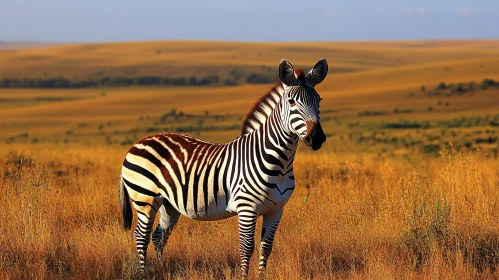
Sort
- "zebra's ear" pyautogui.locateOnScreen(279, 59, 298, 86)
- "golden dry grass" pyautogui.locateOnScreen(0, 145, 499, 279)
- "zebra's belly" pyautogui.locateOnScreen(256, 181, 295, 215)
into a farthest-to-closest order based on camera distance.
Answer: "golden dry grass" pyautogui.locateOnScreen(0, 145, 499, 279), "zebra's belly" pyautogui.locateOnScreen(256, 181, 295, 215), "zebra's ear" pyautogui.locateOnScreen(279, 59, 298, 86)

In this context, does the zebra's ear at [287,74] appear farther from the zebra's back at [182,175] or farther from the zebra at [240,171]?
the zebra's back at [182,175]

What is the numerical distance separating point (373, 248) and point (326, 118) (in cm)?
3780

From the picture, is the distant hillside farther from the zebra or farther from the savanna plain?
the zebra

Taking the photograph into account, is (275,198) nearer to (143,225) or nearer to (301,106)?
(301,106)

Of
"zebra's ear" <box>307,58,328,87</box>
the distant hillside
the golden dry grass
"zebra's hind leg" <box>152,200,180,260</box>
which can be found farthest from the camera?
the distant hillside

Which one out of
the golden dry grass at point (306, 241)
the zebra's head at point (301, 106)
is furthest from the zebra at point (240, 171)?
the golden dry grass at point (306, 241)

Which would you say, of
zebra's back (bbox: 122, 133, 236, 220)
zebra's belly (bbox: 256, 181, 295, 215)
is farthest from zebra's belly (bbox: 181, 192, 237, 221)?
zebra's belly (bbox: 256, 181, 295, 215)

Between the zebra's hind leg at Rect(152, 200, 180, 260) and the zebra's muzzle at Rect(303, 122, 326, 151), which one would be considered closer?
the zebra's muzzle at Rect(303, 122, 326, 151)

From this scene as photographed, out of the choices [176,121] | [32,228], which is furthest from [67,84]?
[32,228]

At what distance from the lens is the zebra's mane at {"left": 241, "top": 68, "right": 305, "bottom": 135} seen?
6.58 meters

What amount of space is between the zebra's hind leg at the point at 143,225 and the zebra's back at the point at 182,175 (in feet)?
0.09

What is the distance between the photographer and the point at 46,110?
58375 mm

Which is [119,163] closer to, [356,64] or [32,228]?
[32,228]

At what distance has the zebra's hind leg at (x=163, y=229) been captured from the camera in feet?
23.5
